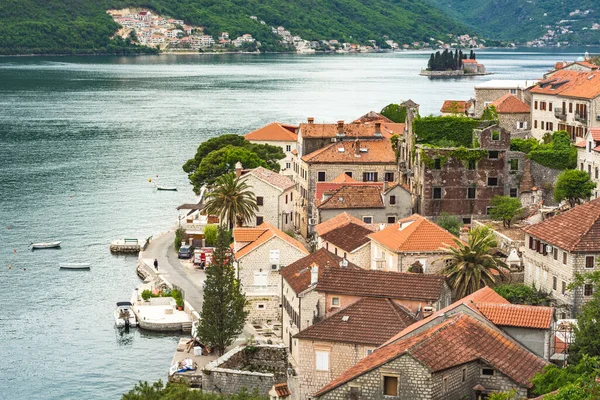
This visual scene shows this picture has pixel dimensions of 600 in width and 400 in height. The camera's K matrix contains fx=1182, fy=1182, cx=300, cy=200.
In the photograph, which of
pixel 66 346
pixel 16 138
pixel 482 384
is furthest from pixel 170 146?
pixel 482 384

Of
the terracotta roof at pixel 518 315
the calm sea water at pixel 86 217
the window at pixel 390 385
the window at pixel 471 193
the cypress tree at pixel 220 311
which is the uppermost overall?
the terracotta roof at pixel 518 315

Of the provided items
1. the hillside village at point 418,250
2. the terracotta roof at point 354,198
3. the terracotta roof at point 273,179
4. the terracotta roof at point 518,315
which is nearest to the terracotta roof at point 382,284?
the hillside village at point 418,250

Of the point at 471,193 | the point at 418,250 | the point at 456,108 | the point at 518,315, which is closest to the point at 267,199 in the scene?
the point at 471,193

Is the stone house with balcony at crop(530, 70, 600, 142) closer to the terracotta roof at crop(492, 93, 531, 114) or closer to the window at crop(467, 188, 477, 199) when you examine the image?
the terracotta roof at crop(492, 93, 531, 114)

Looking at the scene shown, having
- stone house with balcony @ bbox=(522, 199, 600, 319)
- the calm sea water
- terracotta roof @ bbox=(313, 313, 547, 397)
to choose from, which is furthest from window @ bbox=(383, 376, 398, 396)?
the calm sea water

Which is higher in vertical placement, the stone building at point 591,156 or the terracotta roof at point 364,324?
the stone building at point 591,156

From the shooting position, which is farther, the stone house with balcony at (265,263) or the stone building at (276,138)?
the stone building at (276,138)

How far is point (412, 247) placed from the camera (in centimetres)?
5175

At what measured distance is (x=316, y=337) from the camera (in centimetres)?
3838

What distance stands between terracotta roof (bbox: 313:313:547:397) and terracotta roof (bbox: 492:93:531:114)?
5040cm

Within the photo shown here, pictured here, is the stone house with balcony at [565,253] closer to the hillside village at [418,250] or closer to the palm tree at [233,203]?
the hillside village at [418,250]

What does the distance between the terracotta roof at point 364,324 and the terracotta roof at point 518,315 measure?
326 cm

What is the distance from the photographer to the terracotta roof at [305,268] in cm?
4519

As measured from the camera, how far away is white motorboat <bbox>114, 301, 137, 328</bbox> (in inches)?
2251
